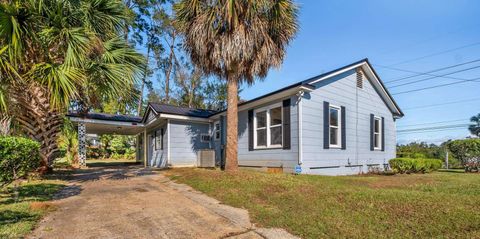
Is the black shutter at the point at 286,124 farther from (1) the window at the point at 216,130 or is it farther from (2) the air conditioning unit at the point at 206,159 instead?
(1) the window at the point at 216,130

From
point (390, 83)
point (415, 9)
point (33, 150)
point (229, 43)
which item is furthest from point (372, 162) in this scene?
point (390, 83)

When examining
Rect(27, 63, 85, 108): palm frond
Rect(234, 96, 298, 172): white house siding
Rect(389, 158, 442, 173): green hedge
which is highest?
Rect(27, 63, 85, 108): palm frond

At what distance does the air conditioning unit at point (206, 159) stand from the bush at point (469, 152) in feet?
42.1

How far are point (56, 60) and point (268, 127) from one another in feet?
24.9

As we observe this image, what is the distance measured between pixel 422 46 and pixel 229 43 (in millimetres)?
20207

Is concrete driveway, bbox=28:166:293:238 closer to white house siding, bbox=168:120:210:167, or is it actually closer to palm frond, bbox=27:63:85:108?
palm frond, bbox=27:63:85:108

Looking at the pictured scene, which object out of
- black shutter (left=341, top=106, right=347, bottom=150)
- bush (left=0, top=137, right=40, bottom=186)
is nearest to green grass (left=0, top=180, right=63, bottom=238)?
bush (left=0, top=137, right=40, bottom=186)

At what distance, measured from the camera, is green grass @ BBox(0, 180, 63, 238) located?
376 centimetres

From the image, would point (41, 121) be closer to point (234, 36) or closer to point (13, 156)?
point (13, 156)

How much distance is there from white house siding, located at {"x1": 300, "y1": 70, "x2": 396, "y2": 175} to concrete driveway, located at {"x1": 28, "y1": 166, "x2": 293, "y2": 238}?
17.3ft

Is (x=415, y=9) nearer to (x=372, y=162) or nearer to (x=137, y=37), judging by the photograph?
(x=372, y=162)

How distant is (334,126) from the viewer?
11578 millimetres

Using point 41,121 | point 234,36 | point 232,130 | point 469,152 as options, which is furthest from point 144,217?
point 469,152

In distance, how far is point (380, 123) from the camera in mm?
14438
